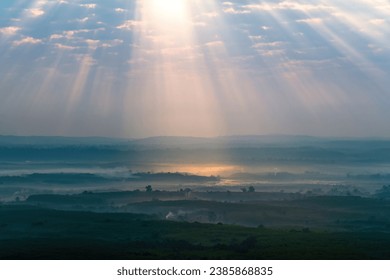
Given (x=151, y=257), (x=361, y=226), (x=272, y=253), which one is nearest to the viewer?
(x=151, y=257)

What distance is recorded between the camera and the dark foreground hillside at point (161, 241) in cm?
12550

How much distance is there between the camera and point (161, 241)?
479ft

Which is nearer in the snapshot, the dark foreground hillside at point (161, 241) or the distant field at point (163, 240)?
the dark foreground hillside at point (161, 241)

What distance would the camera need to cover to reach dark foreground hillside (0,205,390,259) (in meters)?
126

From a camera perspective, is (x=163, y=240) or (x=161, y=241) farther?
(x=163, y=240)

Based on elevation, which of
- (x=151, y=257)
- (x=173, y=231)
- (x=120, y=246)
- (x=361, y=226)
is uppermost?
(x=151, y=257)

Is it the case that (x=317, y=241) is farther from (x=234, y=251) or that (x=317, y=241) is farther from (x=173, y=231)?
(x=173, y=231)

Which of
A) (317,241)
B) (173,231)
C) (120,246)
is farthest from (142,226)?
(317,241)

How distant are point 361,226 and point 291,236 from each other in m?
47.3

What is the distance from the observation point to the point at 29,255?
12419 cm

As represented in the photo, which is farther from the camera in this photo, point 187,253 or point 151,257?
point 187,253

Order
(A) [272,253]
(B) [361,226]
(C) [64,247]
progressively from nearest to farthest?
(A) [272,253] → (C) [64,247] → (B) [361,226]

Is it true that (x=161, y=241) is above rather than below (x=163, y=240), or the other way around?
above

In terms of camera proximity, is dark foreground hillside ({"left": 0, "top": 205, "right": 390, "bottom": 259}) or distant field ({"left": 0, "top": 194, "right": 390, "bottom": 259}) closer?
dark foreground hillside ({"left": 0, "top": 205, "right": 390, "bottom": 259})
